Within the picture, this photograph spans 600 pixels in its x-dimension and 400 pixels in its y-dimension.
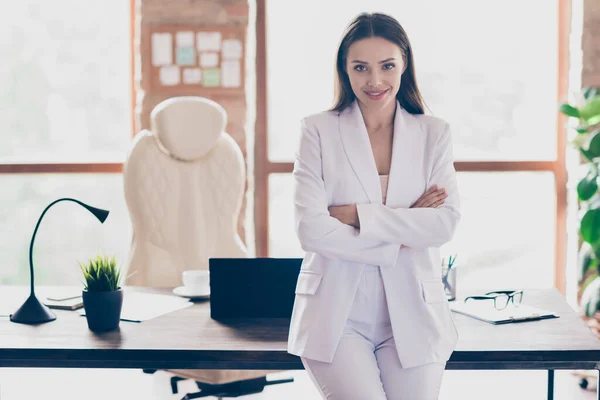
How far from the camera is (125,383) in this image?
10.6 ft

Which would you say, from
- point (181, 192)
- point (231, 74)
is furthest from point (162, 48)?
point (181, 192)

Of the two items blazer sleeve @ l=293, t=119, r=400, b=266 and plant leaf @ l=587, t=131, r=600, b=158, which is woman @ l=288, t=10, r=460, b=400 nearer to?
blazer sleeve @ l=293, t=119, r=400, b=266

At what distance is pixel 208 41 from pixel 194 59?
0.39 feet

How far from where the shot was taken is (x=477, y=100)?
12.8 ft

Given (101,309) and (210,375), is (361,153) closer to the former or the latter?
(101,309)

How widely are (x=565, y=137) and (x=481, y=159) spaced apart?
476 millimetres

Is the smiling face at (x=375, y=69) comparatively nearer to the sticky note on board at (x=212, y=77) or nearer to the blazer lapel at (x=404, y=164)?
the blazer lapel at (x=404, y=164)

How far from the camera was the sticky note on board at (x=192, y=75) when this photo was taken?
12.0ft

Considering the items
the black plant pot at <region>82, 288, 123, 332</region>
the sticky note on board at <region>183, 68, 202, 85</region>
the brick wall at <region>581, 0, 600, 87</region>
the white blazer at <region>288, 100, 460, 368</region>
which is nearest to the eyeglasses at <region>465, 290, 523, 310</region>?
the white blazer at <region>288, 100, 460, 368</region>

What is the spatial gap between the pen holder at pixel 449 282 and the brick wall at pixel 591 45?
2.05 metres

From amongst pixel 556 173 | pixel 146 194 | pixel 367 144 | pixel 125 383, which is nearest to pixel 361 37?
pixel 367 144

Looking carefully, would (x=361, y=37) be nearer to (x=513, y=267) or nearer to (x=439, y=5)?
(x=439, y=5)

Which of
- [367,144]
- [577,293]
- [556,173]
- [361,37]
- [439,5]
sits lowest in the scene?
[577,293]

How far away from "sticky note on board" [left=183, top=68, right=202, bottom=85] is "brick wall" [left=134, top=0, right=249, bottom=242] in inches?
3.1
